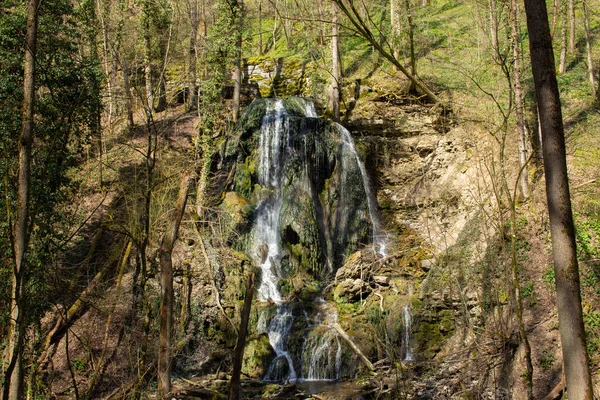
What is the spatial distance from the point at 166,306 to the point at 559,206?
19.1 feet

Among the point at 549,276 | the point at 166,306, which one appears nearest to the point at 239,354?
the point at 166,306

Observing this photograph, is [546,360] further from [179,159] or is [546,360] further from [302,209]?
[179,159]

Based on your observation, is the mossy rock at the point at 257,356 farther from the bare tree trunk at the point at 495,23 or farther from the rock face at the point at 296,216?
the bare tree trunk at the point at 495,23

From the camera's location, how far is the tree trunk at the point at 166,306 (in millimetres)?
7145

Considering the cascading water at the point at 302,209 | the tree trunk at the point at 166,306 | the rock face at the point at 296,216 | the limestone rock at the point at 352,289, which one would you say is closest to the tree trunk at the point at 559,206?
the tree trunk at the point at 166,306

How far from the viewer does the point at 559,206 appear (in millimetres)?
4438

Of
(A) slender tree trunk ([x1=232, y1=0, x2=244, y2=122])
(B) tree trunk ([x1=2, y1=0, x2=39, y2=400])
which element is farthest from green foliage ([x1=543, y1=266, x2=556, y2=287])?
(A) slender tree trunk ([x1=232, y1=0, x2=244, y2=122])

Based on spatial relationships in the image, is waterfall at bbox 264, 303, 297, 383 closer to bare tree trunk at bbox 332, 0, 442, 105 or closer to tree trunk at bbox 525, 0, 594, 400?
tree trunk at bbox 525, 0, 594, 400

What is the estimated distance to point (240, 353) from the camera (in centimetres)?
743

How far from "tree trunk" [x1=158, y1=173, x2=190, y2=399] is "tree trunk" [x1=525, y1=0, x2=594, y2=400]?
17.9 feet

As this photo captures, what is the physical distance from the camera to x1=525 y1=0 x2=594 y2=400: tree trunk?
4.20 m

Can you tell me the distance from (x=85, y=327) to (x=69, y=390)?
197cm

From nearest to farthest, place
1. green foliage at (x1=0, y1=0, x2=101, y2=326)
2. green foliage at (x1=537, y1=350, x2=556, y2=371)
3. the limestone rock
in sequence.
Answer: green foliage at (x1=537, y1=350, x2=556, y2=371)
green foliage at (x1=0, y1=0, x2=101, y2=326)
the limestone rock

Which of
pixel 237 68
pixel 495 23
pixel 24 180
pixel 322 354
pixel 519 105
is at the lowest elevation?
pixel 322 354
